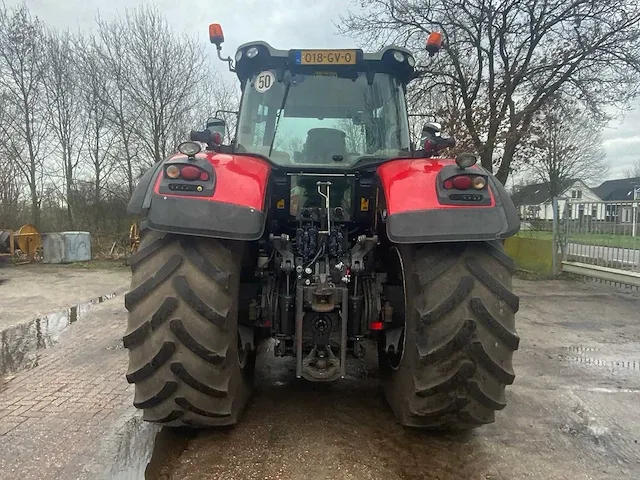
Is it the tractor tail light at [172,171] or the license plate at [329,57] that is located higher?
the license plate at [329,57]

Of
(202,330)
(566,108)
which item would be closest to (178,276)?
(202,330)

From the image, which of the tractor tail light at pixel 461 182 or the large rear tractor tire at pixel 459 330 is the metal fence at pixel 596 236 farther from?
the tractor tail light at pixel 461 182

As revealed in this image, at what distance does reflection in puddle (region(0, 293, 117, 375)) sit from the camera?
16.7 feet

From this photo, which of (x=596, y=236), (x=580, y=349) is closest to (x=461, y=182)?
(x=580, y=349)

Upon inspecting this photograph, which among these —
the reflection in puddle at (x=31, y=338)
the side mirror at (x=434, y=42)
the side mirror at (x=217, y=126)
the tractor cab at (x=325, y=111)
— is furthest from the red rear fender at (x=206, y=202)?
the reflection in puddle at (x=31, y=338)

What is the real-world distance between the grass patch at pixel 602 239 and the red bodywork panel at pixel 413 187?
7.71 metres

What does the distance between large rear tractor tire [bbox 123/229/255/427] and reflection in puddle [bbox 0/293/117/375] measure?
2.59 metres

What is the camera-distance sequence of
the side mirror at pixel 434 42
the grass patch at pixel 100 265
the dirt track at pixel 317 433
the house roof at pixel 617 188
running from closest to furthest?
the dirt track at pixel 317 433, the side mirror at pixel 434 42, the grass patch at pixel 100 265, the house roof at pixel 617 188

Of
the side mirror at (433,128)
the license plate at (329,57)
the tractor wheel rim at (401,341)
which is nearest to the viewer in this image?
the tractor wheel rim at (401,341)

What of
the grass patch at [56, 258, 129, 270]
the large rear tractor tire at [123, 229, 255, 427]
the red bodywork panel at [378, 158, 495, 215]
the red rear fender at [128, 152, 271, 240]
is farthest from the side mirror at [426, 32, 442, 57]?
the grass patch at [56, 258, 129, 270]

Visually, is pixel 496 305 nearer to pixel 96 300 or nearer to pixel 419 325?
pixel 419 325

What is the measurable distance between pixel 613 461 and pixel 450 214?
1.74 metres

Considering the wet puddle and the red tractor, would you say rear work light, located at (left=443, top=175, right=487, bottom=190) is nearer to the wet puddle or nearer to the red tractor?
the red tractor

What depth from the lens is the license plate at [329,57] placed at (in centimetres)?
372
